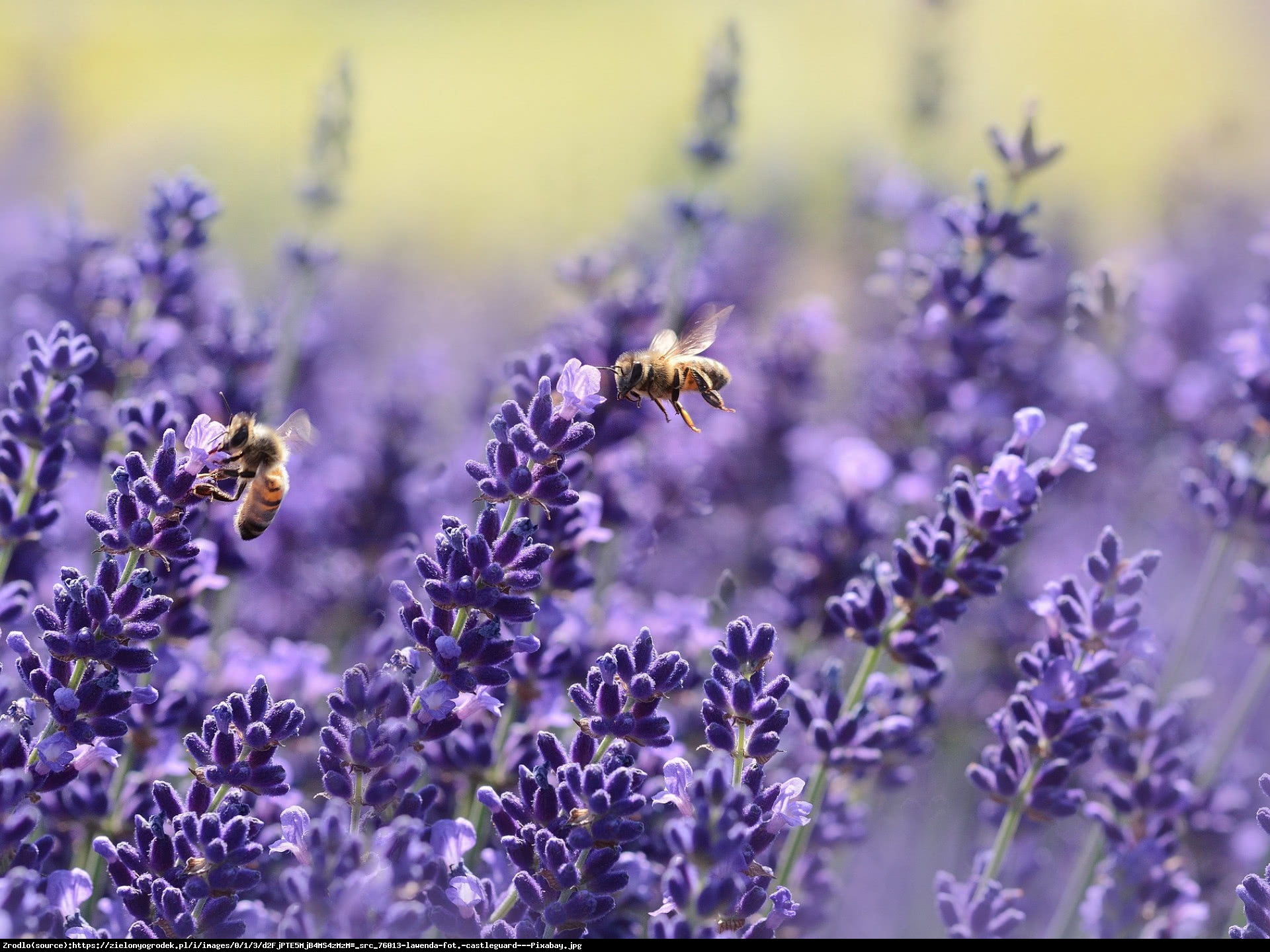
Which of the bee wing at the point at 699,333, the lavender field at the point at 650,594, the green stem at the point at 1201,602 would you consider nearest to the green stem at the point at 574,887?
the lavender field at the point at 650,594

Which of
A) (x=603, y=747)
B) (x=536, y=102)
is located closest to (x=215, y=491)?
(x=603, y=747)

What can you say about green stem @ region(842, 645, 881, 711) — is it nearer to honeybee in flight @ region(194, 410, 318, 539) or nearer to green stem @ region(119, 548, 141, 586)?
honeybee in flight @ region(194, 410, 318, 539)

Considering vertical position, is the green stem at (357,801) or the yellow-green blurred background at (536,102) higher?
the yellow-green blurred background at (536,102)

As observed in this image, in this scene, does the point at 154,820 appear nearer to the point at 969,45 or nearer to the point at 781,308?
the point at 781,308

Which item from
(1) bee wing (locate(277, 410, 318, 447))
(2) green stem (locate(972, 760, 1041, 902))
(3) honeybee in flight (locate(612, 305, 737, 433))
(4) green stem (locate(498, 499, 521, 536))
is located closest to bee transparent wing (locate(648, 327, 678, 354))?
(3) honeybee in flight (locate(612, 305, 737, 433))

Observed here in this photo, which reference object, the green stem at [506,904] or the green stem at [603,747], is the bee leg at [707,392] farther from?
the green stem at [506,904]
